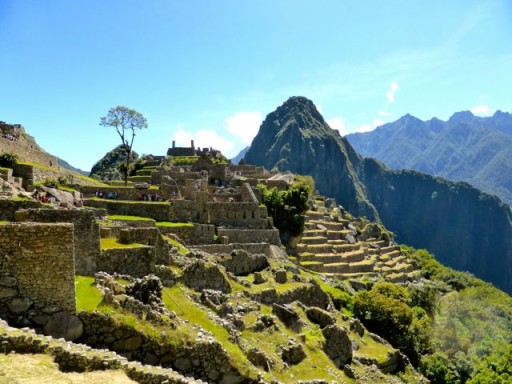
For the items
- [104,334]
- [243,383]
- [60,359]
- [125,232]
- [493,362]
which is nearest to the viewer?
[60,359]

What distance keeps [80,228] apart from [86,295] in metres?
2.47

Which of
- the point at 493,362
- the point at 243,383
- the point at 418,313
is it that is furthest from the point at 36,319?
the point at 418,313

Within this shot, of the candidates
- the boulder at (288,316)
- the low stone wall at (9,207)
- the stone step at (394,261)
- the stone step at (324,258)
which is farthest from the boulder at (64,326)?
the stone step at (394,261)

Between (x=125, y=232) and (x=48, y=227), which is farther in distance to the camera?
(x=125, y=232)

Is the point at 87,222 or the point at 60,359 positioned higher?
the point at 87,222

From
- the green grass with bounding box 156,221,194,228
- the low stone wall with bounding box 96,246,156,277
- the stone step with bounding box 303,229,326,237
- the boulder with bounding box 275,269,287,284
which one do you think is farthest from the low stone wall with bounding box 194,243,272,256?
the stone step with bounding box 303,229,326,237

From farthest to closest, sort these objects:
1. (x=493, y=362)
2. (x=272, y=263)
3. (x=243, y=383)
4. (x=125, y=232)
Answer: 1. (x=493, y=362)
2. (x=272, y=263)
3. (x=125, y=232)
4. (x=243, y=383)

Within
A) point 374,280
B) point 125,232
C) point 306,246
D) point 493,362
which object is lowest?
point 493,362

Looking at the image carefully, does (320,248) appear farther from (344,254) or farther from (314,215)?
(314,215)

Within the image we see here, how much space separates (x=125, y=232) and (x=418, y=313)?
3129 cm

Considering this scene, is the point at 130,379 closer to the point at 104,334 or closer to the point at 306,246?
the point at 104,334

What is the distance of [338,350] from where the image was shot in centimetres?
2262

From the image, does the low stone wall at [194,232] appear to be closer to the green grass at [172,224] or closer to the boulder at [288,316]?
the green grass at [172,224]

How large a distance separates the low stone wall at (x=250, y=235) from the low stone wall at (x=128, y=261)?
654 inches
